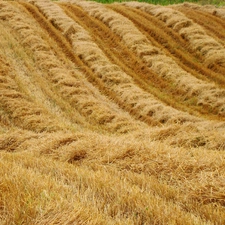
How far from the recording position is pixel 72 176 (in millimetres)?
3531

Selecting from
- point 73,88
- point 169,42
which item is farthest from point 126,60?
point 73,88

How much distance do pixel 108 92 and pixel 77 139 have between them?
17.8 feet

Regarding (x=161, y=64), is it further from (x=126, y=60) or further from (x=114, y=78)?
(x=114, y=78)

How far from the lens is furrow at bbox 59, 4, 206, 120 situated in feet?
35.6

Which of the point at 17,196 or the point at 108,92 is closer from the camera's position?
the point at 17,196

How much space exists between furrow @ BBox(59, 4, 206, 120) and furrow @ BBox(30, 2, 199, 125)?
0.38 metres

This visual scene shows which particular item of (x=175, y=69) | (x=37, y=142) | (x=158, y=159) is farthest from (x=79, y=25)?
(x=158, y=159)

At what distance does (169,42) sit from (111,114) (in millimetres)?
7068

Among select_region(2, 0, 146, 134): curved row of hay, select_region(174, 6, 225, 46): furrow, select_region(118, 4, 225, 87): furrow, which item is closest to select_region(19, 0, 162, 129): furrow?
select_region(2, 0, 146, 134): curved row of hay

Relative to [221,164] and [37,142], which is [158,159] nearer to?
[221,164]

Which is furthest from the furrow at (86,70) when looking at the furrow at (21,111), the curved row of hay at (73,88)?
the furrow at (21,111)

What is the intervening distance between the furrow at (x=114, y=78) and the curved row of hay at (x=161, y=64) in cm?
130

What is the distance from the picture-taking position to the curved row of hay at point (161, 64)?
10.2 metres

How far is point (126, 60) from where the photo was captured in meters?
13.3
